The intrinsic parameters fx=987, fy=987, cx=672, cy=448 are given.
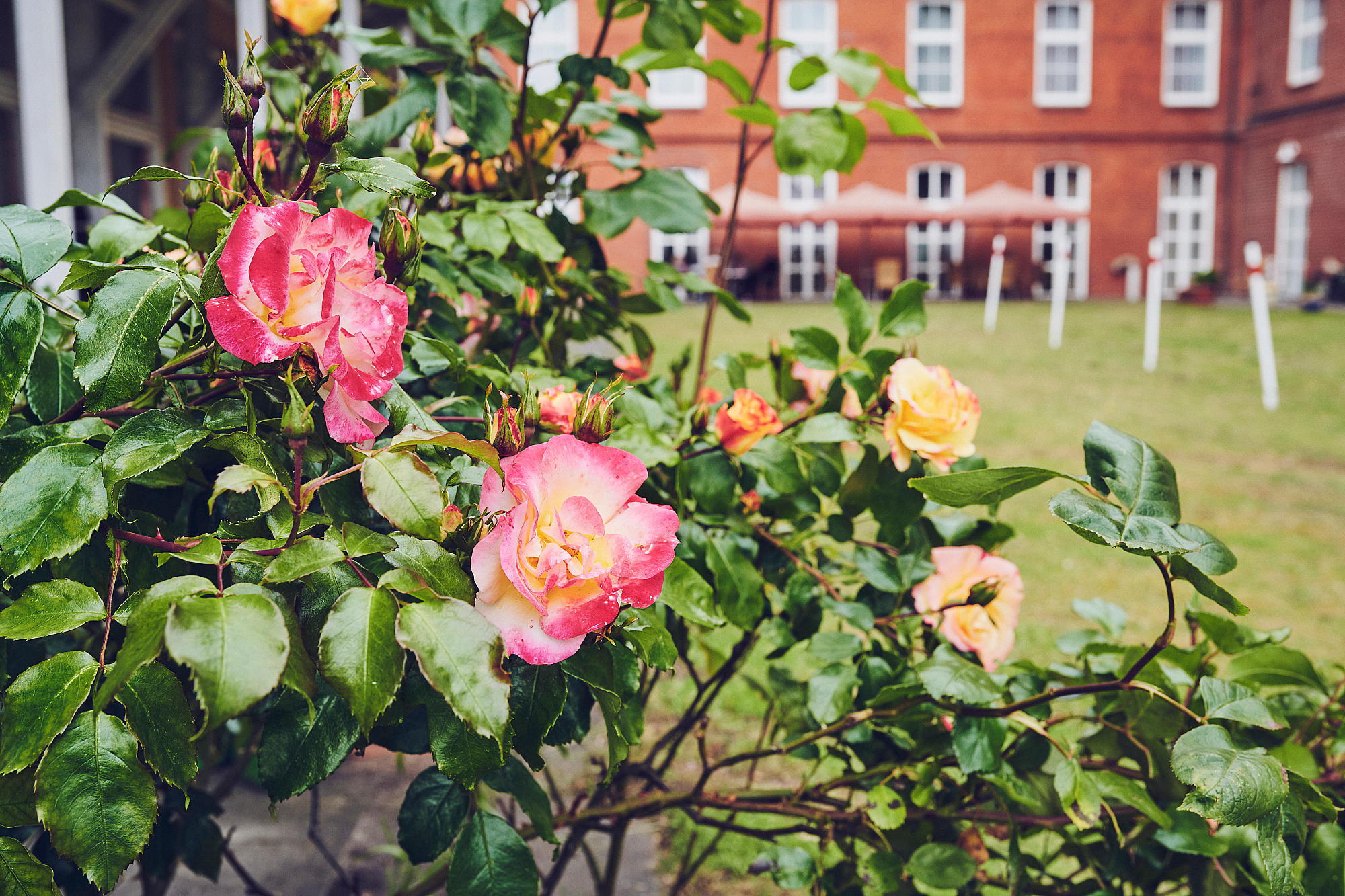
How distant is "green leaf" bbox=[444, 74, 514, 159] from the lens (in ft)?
2.98

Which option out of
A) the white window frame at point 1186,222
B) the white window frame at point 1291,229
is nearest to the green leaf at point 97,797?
the white window frame at point 1291,229

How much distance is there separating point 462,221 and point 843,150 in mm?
423

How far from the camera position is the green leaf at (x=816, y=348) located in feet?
2.94

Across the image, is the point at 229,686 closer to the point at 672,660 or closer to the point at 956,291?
the point at 672,660

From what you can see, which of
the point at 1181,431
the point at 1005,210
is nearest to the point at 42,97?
the point at 1181,431

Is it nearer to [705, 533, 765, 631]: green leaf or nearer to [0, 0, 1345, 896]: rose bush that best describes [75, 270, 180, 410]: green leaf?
[0, 0, 1345, 896]: rose bush

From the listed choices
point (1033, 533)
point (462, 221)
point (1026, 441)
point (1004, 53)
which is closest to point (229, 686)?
point (462, 221)

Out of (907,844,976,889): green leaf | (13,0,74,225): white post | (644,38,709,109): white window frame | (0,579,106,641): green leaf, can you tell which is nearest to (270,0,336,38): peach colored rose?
(0,579,106,641): green leaf

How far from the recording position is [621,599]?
49cm

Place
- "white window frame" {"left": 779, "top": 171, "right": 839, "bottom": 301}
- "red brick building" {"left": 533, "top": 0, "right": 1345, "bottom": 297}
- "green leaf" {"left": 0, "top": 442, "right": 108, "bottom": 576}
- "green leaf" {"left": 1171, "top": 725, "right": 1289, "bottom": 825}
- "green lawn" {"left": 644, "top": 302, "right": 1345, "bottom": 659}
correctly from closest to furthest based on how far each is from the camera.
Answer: "green leaf" {"left": 0, "top": 442, "right": 108, "bottom": 576} < "green leaf" {"left": 1171, "top": 725, "right": 1289, "bottom": 825} < "green lawn" {"left": 644, "top": 302, "right": 1345, "bottom": 659} < "red brick building" {"left": 533, "top": 0, "right": 1345, "bottom": 297} < "white window frame" {"left": 779, "top": 171, "right": 839, "bottom": 301}

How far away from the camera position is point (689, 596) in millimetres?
644

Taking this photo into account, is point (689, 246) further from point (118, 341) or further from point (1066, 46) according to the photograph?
point (118, 341)

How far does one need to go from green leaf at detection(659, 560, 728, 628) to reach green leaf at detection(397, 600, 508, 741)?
7.8 inches

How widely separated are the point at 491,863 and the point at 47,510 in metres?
0.36
